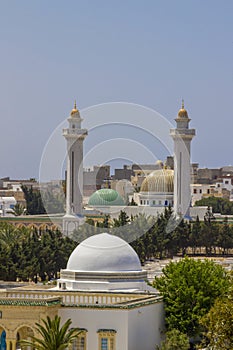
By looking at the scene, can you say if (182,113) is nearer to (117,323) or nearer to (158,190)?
(158,190)

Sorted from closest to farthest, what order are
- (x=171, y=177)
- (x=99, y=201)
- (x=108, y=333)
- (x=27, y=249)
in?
(x=108, y=333) → (x=27, y=249) → (x=171, y=177) → (x=99, y=201)

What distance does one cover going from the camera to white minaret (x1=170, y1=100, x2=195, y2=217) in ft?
278

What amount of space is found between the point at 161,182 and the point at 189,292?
189ft

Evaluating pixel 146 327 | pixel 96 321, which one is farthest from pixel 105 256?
pixel 96 321

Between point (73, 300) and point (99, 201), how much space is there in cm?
6395

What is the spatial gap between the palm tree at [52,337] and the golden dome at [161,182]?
2400 inches

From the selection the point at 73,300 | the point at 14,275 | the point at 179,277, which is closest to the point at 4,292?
the point at 73,300

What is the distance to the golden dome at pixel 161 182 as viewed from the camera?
9050 centimetres

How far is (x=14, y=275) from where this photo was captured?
181ft

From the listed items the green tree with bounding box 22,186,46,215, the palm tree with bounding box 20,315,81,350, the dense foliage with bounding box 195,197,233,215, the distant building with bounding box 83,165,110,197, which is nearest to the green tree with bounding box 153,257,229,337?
the palm tree with bounding box 20,315,81,350

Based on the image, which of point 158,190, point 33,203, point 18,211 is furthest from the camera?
point 33,203

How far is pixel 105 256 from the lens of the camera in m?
35.2

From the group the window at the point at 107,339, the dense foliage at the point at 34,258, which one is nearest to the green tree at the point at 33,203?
the dense foliage at the point at 34,258

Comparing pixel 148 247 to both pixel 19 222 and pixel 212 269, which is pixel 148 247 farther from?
pixel 212 269
